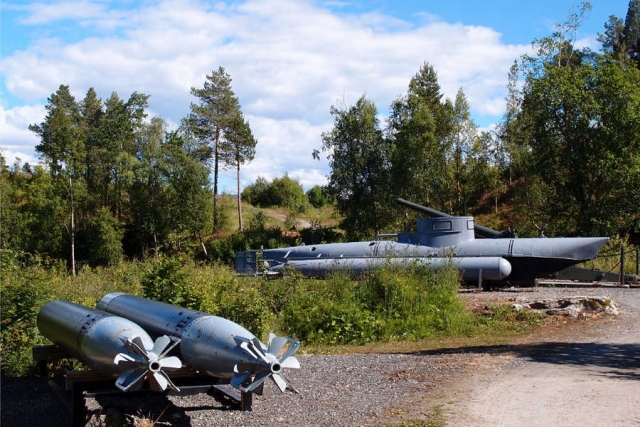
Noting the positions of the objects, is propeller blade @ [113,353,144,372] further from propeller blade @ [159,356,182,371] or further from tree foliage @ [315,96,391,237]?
tree foliage @ [315,96,391,237]

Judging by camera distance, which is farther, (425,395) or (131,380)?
(425,395)

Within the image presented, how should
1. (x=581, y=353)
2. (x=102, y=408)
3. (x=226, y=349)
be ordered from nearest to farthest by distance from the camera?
(x=226, y=349) < (x=102, y=408) < (x=581, y=353)

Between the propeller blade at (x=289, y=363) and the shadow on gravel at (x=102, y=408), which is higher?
the propeller blade at (x=289, y=363)

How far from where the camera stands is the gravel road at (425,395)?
6.82 m

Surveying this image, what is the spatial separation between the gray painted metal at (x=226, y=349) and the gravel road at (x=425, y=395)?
2.83 ft

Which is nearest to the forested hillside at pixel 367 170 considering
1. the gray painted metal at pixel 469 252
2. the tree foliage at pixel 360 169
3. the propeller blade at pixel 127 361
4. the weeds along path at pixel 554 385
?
the tree foliage at pixel 360 169

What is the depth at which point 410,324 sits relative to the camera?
42.4 feet

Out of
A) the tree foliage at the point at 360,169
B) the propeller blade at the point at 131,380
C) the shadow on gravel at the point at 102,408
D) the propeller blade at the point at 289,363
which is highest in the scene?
the tree foliage at the point at 360,169

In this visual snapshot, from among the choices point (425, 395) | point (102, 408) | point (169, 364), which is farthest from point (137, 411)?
point (425, 395)

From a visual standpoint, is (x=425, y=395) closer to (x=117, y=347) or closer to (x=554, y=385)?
(x=554, y=385)

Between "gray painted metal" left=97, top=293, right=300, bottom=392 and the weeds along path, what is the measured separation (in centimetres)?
210

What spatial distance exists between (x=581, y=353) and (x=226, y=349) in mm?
6515

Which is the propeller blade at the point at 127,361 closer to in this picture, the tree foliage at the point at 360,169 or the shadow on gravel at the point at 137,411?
the shadow on gravel at the point at 137,411

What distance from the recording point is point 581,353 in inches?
399
